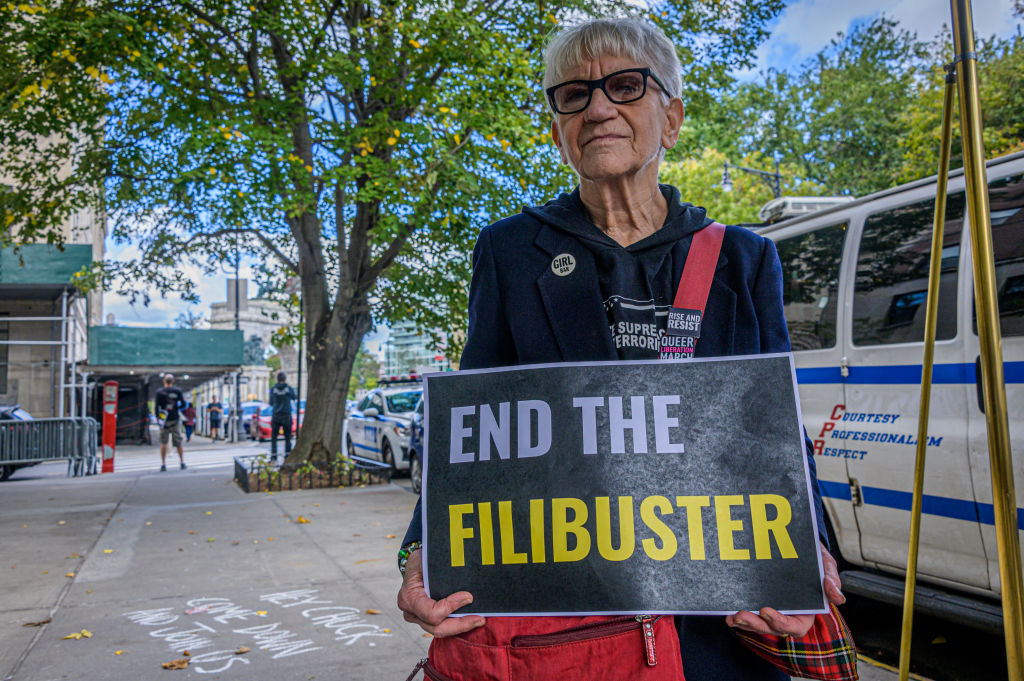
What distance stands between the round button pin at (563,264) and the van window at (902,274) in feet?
10.1

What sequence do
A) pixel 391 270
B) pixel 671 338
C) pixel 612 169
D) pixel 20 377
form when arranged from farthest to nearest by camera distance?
pixel 20 377, pixel 391 270, pixel 612 169, pixel 671 338

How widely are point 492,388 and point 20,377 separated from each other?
24861 mm

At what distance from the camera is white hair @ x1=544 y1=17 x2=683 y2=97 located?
1732 millimetres

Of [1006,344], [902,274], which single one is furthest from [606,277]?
[902,274]

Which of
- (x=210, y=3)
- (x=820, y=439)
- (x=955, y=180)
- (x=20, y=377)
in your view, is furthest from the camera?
(x=20, y=377)

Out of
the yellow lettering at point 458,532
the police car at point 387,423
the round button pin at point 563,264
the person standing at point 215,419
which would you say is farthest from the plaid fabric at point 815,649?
the person standing at point 215,419

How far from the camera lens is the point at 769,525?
53.6 inches

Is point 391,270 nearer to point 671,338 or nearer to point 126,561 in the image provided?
point 126,561

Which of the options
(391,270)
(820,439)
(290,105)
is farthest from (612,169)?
(391,270)

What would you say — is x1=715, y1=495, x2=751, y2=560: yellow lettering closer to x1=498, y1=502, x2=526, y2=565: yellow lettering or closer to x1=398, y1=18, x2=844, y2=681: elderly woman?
x1=398, y1=18, x2=844, y2=681: elderly woman

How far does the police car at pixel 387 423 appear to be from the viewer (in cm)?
1400

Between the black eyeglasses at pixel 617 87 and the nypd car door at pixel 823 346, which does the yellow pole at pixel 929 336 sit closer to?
the black eyeglasses at pixel 617 87

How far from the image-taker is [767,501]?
1.37 m

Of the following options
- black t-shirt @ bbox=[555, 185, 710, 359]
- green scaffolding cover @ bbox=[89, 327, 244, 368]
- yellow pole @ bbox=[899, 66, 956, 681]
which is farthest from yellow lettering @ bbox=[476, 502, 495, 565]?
green scaffolding cover @ bbox=[89, 327, 244, 368]
